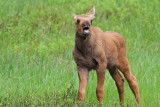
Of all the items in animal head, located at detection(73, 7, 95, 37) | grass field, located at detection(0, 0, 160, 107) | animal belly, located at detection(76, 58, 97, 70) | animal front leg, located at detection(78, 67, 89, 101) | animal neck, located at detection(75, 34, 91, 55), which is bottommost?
grass field, located at detection(0, 0, 160, 107)

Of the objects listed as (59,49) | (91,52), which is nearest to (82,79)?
(91,52)

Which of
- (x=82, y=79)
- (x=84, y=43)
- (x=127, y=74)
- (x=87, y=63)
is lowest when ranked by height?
(x=127, y=74)

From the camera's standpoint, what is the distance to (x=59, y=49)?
15.6 meters

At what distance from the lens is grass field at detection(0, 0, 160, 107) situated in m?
11.0

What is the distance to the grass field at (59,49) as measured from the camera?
11016 millimetres

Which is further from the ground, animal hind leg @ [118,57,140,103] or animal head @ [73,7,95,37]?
animal head @ [73,7,95,37]

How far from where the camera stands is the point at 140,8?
64.0ft

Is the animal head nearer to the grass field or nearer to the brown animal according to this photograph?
the brown animal

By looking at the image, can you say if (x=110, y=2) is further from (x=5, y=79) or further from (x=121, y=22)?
(x=5, y=79)

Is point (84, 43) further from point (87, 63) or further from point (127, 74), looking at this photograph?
point (127, 74)

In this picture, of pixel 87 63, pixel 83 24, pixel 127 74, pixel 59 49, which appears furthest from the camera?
pixel 59 49

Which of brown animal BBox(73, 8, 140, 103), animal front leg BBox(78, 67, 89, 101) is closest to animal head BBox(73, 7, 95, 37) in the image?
brown animal BBox(73, 8, 140, 103)

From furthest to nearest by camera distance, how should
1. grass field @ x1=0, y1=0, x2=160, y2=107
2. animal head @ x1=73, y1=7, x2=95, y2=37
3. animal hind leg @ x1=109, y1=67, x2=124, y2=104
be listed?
1. animal hind leg @ x1=109, y1=67, x2=124, y2=104
2. grass field @ x1=0, y1=0, x2=160, y2=107
3. animal head @ x1=73, y1=7, x2=95, y2=37

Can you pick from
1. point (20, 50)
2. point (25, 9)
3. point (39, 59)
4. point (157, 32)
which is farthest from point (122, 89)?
point (25, 9)
